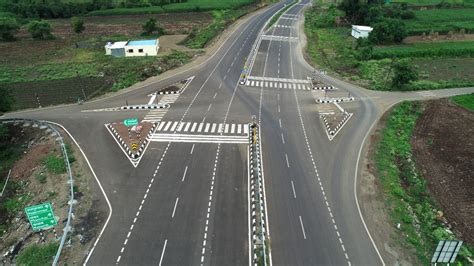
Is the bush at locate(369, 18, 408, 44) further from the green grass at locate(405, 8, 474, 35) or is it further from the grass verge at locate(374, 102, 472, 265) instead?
the grass verge at locate(374, 102, 472, 265)

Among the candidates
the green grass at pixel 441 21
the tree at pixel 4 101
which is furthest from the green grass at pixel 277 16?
the tree at pixel 4 101

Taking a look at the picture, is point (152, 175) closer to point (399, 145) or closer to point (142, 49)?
point (399, 145)

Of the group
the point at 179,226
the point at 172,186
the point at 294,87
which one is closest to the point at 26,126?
the point at 172,186

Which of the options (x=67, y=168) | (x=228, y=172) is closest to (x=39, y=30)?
(x=67, y=168)

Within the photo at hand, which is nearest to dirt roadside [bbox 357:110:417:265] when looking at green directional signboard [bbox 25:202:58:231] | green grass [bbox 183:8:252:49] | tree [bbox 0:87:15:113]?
green directional signboard [bbox 25:202:58:231]

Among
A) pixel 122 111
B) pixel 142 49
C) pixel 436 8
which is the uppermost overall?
pixel 436 8

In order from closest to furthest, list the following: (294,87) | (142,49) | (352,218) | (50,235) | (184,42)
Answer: (50,235) → (352,218) → (294,87) → (142,49) → (184,42)

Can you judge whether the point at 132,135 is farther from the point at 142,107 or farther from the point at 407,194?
the point at 407,194

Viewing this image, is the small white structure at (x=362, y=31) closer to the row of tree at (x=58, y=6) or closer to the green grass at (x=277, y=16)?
the green grass at (x=277, y=16)
